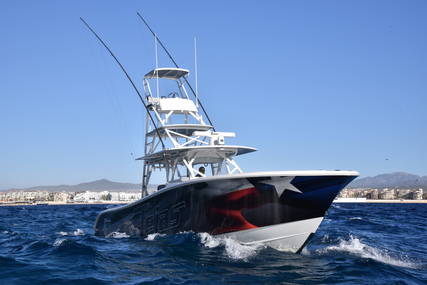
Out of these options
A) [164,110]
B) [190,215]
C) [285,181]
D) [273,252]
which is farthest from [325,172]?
[164,110]

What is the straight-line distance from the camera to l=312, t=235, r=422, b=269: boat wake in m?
8.85

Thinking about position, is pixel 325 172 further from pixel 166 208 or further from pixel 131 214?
pixel 131 214

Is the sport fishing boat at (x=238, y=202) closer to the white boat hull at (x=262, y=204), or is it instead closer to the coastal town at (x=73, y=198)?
the white boat hull at (x=262, y=204)

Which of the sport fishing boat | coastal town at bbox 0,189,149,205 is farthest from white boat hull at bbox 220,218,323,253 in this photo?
coastal town at bbox 0,189,149,205

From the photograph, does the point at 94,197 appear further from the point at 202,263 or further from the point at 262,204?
the point at 202,263

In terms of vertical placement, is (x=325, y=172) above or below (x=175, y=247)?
above

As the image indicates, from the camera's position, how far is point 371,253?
9.95 metres

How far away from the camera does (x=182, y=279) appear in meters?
7.09

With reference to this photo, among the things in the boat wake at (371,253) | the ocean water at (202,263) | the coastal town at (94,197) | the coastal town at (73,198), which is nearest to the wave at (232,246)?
the ocean water at (202,263)

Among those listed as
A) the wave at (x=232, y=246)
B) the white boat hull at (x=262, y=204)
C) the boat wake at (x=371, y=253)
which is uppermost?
the white boat hull at (x=262, y=204)

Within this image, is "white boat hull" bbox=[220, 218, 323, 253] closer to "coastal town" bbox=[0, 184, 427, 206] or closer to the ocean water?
the ocean water

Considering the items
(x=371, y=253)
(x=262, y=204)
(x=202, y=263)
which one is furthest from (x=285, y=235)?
(x=202, y=263)

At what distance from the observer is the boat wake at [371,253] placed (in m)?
8.85

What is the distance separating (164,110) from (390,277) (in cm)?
863
